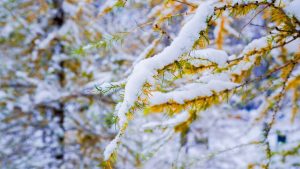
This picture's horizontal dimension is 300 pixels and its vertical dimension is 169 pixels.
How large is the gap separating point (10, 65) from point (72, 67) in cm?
115

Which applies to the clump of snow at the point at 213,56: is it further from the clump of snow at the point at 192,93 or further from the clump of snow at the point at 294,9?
the clump of snow at the point at 294,9

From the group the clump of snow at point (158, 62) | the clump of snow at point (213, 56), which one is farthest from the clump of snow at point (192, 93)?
the clump of snow at point (158, 62)

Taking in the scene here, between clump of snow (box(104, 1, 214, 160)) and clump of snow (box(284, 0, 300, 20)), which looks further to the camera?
clump of snow (box(284, 0, 300, 20))

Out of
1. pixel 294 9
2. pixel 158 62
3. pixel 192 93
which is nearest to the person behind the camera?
pixel 158 62

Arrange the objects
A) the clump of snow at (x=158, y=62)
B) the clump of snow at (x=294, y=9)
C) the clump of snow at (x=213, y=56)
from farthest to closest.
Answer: the clump of snow at (x=213, y=56)
the clump of snow at (x=294, y=9)
the clump of snow at (x=158, y=62)

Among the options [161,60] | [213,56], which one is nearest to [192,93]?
[213,56]

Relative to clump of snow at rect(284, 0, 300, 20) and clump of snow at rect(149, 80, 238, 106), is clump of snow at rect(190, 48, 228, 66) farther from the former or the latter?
clump of snow at rect(284, 0, 300, 20)

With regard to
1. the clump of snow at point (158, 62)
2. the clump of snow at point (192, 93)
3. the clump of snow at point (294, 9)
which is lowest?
the clump of snow at point (192, 93)

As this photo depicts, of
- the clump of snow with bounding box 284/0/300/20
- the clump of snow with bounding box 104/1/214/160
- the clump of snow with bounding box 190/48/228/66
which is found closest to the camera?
the clump of snow with bounding box 104/1/214/160

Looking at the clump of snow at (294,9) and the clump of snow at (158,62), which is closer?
the clump of snow at (158,62)

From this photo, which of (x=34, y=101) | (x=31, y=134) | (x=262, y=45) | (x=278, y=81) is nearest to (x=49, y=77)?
(x=34, y=101)

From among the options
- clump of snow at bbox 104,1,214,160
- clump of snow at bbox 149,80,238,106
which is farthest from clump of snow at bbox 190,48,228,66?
clump of snow at bbox 104,1,214,160

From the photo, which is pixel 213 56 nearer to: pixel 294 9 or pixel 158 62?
pixel 294 9

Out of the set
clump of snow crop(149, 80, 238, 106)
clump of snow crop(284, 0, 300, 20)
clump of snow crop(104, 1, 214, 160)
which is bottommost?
clump of snow crop(149, 80, 238, 106)
